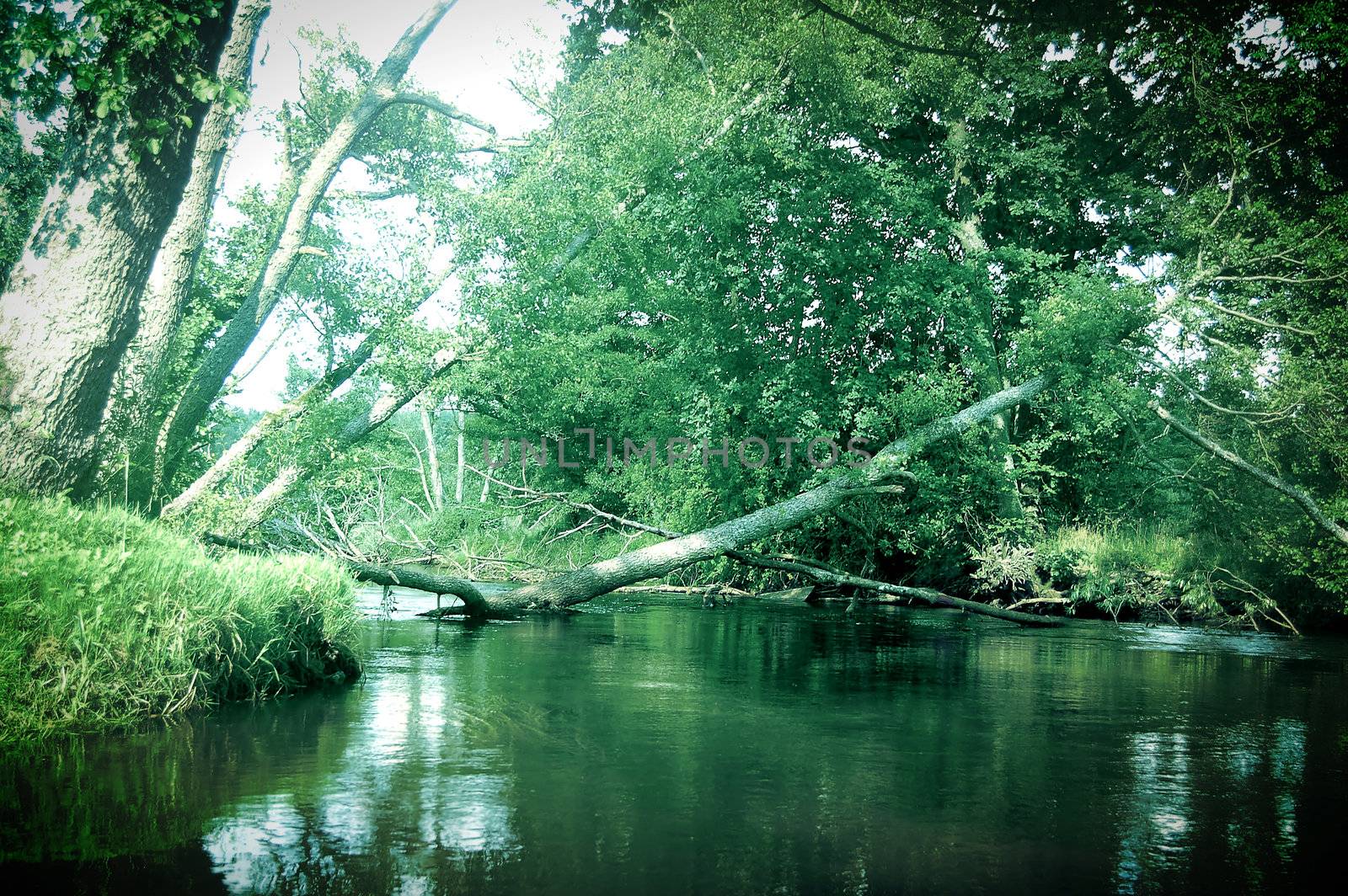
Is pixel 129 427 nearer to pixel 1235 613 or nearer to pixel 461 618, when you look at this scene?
pixel 461 618

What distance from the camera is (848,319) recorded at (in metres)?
16.9

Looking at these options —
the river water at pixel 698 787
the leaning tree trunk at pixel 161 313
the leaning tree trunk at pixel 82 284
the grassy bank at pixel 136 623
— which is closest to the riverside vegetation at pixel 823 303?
the leaning tree trunk at pixel 161 313

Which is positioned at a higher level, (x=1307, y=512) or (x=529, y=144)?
(x=529, y=144)

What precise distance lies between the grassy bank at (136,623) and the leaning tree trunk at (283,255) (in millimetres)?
6064

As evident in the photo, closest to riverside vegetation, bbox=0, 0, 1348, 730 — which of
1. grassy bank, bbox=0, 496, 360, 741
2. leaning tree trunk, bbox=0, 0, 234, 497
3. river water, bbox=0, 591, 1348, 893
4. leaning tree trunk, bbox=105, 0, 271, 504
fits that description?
leaning tree trunk, bbox=105, 0, 271, 504

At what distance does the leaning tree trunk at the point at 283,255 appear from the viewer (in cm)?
1372

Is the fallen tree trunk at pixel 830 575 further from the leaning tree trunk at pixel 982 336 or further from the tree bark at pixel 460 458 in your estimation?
the tree bark at pixel 460 458

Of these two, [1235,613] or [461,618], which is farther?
[1235,613]

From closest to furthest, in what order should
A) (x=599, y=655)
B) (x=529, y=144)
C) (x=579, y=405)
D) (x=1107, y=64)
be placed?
(x=599, y=655) < (x=1107, y=64) < (x=529, y=144) < (x=579, y=405)

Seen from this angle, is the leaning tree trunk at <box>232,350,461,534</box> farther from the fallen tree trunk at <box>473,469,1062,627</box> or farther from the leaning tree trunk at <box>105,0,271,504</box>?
the leaning tree trunk at <box>105,0,271,504</box>

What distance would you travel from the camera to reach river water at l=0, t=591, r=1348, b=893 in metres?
3.62

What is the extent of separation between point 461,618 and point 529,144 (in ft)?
38.9

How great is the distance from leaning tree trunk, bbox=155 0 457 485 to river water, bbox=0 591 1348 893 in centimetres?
702

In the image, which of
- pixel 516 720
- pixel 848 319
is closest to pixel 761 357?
pixel 848 319
